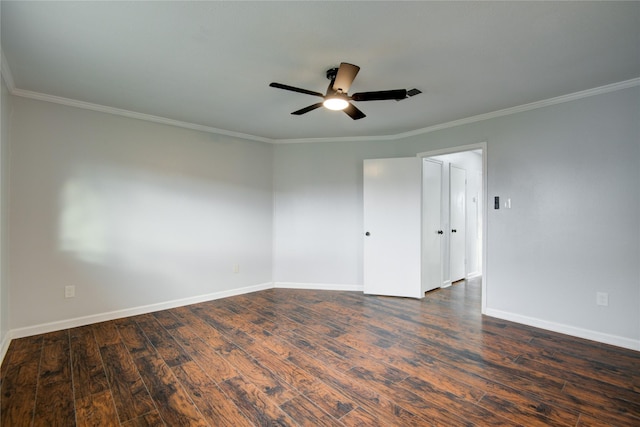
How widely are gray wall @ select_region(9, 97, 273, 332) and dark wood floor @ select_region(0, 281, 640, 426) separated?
17.4 inches

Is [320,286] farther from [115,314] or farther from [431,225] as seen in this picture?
[115,314]

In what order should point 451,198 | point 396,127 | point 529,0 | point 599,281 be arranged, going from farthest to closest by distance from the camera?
point 451,198 → point 396,127 → point 599,281 → point 529,0

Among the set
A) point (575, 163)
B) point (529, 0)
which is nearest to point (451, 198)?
point (575, 163)

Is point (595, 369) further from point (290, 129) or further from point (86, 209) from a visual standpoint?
point (86, 209)

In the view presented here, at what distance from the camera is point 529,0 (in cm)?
165

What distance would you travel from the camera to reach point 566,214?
300 cm

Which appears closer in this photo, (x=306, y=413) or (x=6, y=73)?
(x=306, y=413)

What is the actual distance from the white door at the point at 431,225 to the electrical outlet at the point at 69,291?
166 inches

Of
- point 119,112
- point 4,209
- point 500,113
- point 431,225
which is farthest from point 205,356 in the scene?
point 500,113

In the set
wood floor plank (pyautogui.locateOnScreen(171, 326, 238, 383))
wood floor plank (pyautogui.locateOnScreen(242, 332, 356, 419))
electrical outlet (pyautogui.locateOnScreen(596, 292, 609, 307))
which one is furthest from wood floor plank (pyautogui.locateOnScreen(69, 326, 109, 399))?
electrical outlet (pyautogui.locateOnScreen(596, 292, 609, 307))

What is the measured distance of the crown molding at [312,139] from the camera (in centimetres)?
271

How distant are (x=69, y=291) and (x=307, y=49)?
3.33m

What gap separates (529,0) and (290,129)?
3.01 m

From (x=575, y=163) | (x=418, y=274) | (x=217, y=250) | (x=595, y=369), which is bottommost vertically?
(x=595, y=369)
